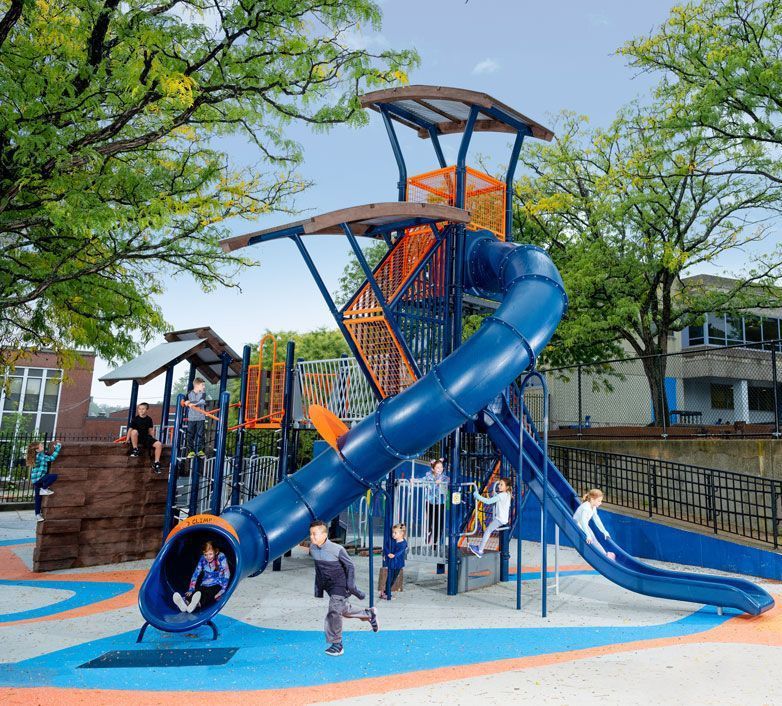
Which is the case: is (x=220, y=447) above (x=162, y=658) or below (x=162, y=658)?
above

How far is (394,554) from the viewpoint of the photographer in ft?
33.7

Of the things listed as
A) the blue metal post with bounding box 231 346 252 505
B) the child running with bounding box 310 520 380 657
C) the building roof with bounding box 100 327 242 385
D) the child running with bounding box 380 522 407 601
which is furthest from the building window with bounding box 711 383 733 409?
the child running with bounding box 310 520 380 657

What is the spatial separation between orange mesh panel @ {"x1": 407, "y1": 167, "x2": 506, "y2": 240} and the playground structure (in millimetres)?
29

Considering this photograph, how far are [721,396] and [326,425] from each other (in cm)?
2791

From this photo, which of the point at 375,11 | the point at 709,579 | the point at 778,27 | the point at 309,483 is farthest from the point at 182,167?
the point at 778,27

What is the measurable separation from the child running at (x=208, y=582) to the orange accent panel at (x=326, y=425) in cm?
211

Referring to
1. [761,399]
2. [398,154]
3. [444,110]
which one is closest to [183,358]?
[398,154]

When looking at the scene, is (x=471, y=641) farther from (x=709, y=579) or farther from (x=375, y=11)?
(x=375, y=11)

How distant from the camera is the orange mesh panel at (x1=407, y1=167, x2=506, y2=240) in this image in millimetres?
12398

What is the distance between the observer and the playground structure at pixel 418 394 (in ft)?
29.4

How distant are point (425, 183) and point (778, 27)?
10.4 metres

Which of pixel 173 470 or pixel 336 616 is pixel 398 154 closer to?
pixel 173 470

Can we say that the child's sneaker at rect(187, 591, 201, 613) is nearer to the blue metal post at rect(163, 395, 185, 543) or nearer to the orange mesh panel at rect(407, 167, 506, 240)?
the blue metal post at rect(163, 395, 185, 543)

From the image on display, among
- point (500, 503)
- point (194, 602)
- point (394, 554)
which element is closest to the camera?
point (194, 602)
